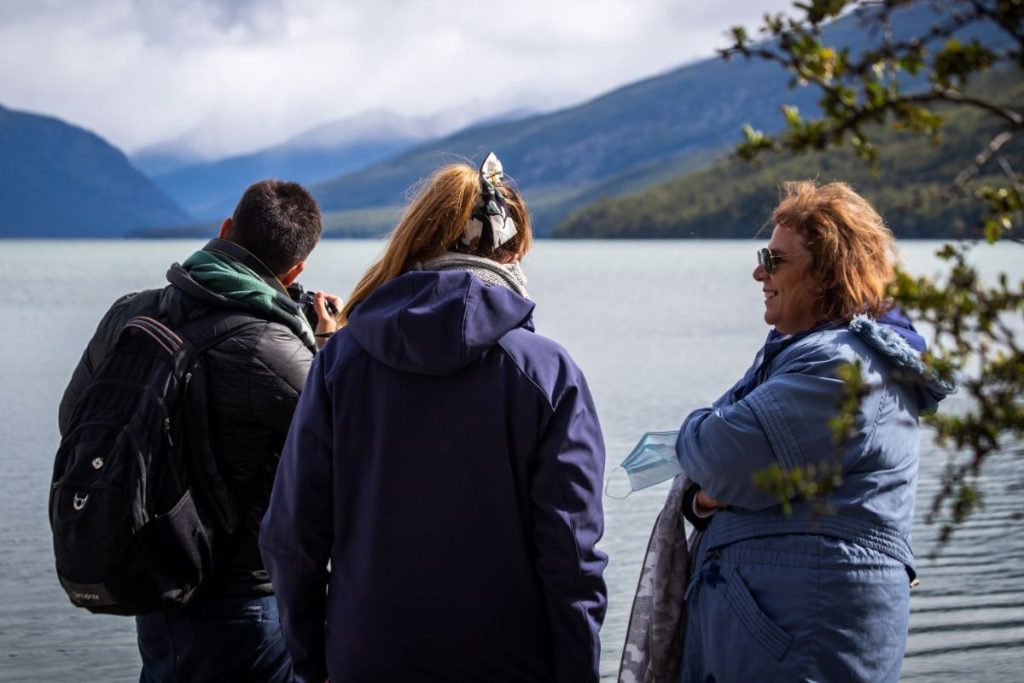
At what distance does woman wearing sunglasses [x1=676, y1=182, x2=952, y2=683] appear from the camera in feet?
10.7

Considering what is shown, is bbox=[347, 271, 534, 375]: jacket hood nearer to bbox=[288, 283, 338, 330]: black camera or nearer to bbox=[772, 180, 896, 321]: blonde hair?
bbox=[772, 180, 896, 321]: blonde hair

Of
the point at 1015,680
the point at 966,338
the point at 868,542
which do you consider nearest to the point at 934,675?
the point at 1015,680

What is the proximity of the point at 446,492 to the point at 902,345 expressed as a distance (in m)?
1.35

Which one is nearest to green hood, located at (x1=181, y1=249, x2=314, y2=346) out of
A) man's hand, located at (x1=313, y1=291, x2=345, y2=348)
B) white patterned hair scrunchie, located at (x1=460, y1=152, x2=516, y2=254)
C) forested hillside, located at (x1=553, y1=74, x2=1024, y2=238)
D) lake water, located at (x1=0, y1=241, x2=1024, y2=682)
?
man's hand, located at (x1=313, y1=291, x2=345, y2=348)

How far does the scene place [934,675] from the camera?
26.0ft

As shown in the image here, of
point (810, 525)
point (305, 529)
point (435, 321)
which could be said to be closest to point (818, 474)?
point (810, 525)

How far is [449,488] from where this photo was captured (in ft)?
10.1

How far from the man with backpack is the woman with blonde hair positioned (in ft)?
1.80

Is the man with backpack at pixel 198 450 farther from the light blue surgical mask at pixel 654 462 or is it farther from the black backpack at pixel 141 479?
the light blue surgical mask at pixel 654 462

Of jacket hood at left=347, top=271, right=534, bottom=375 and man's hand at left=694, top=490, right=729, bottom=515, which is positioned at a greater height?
jacket hood at left=347, top=271, right=534, bottom=375

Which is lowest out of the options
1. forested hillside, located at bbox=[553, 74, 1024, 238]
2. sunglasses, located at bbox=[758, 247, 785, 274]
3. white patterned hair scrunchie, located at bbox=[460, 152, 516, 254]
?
forested hillside, located at bbox=[553, 74, 1024, 238]

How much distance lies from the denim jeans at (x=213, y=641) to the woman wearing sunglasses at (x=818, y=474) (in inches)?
53.3

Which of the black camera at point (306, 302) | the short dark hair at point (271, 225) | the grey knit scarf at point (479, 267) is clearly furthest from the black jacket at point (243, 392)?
the grey knit scarf at point (479, 267)

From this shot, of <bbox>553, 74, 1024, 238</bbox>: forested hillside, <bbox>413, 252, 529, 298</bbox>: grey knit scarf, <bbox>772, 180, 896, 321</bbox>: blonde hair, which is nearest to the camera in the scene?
<bbox>413, 252, 529, 298</bbox>: grey knit scarf
